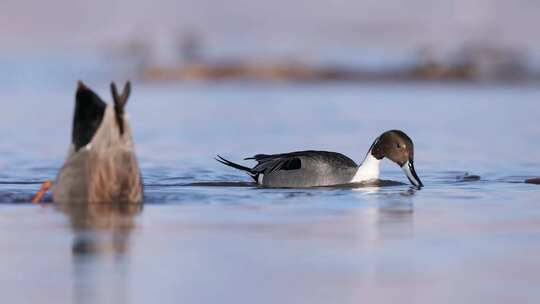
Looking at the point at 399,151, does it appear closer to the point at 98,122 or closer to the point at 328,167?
Result: the point at 328,167

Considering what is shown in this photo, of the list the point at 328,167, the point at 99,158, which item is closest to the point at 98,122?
the point at 99,158

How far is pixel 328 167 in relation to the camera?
41.8 ft

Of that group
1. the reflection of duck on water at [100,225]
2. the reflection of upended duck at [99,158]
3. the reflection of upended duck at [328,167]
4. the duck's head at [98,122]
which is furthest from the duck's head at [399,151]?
the duck's head at [98,122]

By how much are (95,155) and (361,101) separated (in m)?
22.0

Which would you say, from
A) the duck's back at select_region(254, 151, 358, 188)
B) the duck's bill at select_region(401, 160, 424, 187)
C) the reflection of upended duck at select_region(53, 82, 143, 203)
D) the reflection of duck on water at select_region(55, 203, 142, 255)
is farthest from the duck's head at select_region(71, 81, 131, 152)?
the duck's bill at select_region(401, 160, 424, 187)

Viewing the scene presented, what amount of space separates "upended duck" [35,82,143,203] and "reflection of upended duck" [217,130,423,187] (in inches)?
86.7

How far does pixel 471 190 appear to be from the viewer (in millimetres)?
12594

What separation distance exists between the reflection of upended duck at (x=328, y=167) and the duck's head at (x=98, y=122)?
2596 mm

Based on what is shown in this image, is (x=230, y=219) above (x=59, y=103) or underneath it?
underneath

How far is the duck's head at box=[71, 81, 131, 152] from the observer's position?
10.3 metres

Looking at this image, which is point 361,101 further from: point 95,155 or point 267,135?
point 95,155

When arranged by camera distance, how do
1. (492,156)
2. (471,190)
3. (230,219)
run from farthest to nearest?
(492,156) < (471,190) < (230,219)

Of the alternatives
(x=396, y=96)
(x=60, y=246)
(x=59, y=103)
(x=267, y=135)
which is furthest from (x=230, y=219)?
(x=396, y=96)

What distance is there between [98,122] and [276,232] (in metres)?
2.16
